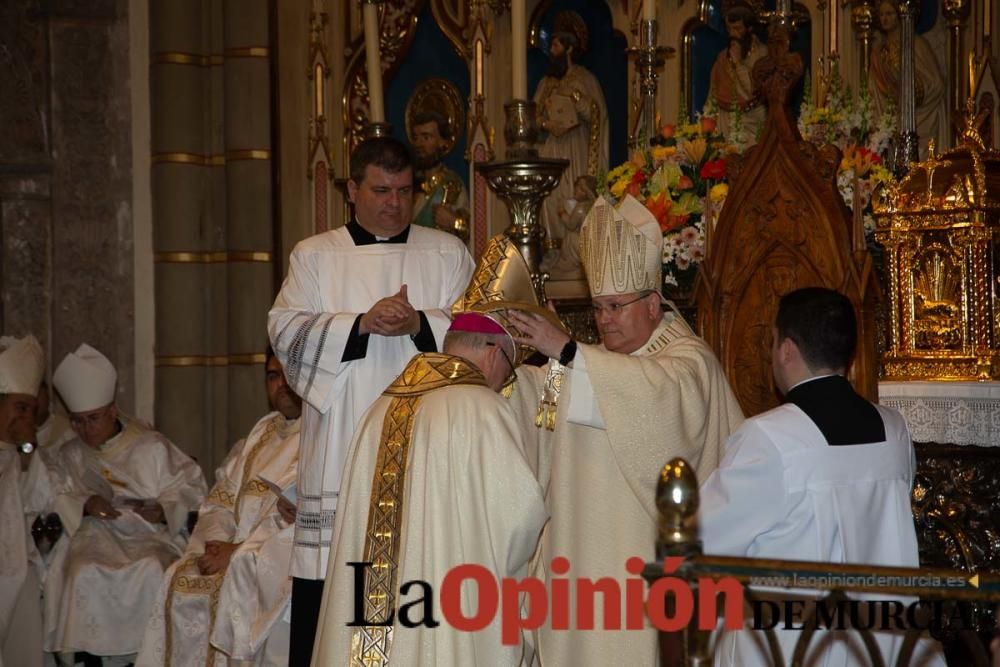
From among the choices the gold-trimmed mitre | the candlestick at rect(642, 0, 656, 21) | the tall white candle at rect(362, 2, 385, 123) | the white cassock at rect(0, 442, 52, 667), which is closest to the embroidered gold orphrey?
the gold-trimmed mitre

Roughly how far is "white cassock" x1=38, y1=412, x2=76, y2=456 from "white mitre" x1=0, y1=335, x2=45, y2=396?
0.36 meters

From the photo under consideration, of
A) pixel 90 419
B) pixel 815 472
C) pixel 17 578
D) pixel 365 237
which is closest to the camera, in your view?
pixel 815 472

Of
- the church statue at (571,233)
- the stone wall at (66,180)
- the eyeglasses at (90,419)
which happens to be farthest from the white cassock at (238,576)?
the stone wall at (66,180)

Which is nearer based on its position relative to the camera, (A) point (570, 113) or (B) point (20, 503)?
(B) point (20, 503)

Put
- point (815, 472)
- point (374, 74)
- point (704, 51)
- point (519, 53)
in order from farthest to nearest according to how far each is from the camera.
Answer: point (704, 51) → point (374, 74) → point (519, 53) → point (815, 472)

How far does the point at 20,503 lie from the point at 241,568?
1249 millimetres

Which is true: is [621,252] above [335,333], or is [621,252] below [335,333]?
above

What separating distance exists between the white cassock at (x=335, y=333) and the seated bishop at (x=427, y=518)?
3.34 ft

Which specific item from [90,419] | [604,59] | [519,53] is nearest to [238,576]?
[90,419]

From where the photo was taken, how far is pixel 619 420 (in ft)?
14.8

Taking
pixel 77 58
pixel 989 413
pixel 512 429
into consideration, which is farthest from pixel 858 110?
pixel 77 58

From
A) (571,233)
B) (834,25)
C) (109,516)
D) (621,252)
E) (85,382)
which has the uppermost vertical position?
(834,25)

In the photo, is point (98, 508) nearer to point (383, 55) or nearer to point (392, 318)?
point (392, 318)

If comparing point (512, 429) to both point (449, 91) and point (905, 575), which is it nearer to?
point (905, 575)
